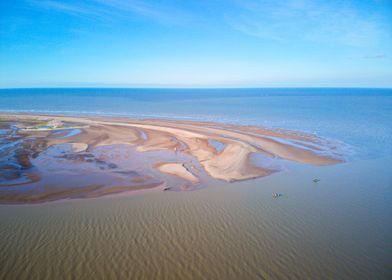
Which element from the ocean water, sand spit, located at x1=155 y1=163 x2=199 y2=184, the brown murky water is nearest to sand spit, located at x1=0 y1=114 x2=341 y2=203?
sand spit, located at x1=155 y1=163 x2=199 y2=184

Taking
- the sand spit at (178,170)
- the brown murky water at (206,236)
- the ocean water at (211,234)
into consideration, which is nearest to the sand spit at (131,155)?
the sand spit at (178,170)

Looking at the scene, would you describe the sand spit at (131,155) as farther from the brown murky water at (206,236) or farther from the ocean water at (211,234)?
the brown murky water at (206,236)

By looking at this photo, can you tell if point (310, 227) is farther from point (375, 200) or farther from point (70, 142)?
point (70, 142)

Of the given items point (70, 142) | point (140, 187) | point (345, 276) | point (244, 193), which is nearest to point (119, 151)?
point (70, 142)

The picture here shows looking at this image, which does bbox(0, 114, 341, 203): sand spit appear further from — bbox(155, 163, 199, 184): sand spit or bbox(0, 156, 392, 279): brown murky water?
bbox(0, 156, 392, 279): brown murky water

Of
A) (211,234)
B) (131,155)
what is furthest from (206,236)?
(131,155)
